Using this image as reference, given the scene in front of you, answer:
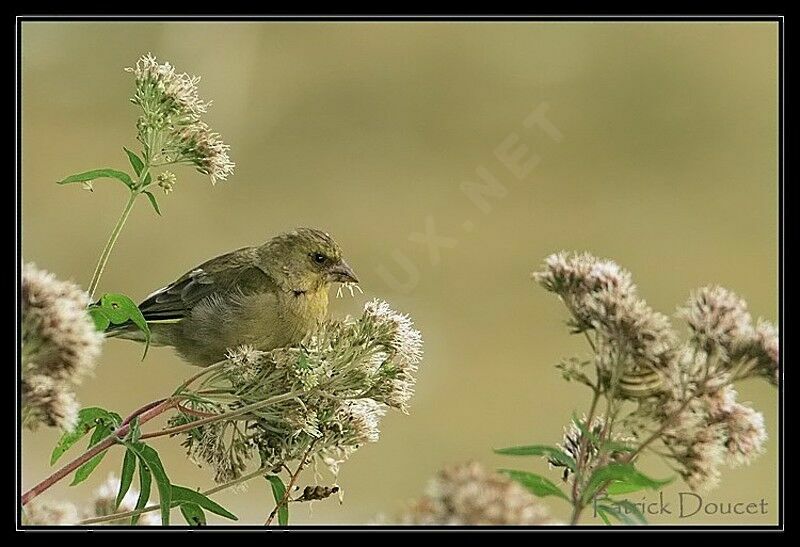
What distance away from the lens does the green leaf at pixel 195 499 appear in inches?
46.1

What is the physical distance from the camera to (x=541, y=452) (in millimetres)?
1075

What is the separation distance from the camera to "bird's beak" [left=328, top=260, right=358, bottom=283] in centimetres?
148

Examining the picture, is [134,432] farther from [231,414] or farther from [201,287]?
[201,287]

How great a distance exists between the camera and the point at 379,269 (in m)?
4.09

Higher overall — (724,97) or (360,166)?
(724,97)

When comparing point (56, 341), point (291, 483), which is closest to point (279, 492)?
point (291, 483)

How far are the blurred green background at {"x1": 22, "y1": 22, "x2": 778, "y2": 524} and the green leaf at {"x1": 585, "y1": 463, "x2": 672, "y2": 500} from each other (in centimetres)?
259

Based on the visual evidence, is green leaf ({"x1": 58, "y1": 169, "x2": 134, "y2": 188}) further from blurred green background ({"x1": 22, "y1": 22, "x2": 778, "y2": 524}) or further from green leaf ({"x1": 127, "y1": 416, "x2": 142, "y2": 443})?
blurred green background ({"x1": 22, "y1": 22, "x2": 778, "y2": 524})

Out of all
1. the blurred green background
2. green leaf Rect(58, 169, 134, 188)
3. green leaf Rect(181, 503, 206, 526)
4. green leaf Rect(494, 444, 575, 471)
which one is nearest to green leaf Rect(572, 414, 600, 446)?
green leaf Rect(494, 444, 575, 471)

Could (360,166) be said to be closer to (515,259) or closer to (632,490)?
(515,259)

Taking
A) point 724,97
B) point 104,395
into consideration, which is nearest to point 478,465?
point 104,395

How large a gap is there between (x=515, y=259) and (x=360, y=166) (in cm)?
79

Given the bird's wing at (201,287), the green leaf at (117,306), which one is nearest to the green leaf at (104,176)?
the green leaf at (117,306)

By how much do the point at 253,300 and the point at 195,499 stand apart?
0.42m
